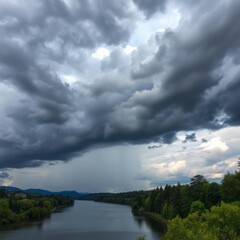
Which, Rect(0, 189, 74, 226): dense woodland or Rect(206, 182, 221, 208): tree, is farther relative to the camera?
Rect(0, 189, 74, 226): dense woodland

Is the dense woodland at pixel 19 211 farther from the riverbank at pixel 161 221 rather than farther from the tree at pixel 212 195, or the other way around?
the tree at pixel 212 195

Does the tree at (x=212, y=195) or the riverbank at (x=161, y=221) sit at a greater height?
the tree at (x=212, y=195)

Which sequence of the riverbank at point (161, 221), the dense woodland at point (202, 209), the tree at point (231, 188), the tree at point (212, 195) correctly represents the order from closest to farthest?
the dense woodland at point (202, 209), the tree at point (231, 188), the tree at point (212, 195), the riverbank at point (161, 221)

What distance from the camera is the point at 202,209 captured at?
88375mm

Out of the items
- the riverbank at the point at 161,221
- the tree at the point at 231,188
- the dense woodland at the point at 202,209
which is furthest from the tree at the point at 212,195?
the riverbank at the point at 161,221

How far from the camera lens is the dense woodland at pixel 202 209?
4078 cm

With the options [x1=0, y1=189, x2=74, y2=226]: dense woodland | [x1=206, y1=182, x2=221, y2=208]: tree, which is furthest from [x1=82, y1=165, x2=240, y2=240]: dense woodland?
[x1=0, y1=189, x2=74, y2=226]: dense woodland

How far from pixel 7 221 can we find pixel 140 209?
3246 inches

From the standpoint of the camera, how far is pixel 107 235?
95000 millimetres

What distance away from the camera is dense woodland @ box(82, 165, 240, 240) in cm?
4078

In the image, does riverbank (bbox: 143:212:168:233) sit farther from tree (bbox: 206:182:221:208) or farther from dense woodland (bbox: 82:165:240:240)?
tree (bbox: 206:182:221:208)

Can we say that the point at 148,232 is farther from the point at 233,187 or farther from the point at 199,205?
the point at 233,187

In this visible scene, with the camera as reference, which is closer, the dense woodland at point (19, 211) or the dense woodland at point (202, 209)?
the dense woodland at point (202, 209)

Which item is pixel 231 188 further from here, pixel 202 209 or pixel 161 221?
pixel 161 221
